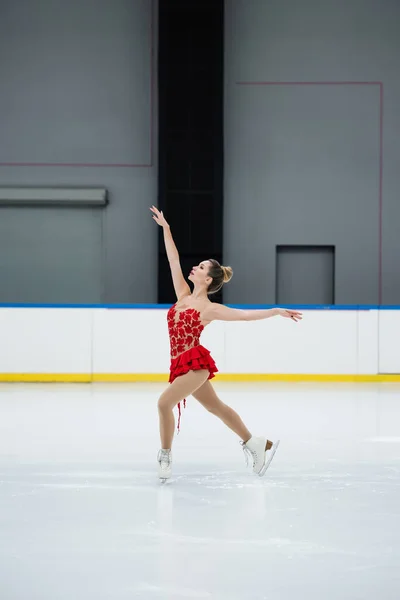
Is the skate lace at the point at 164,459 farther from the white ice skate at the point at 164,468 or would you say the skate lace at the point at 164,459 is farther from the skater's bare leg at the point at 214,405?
the skater's bare leg at the point at 214,405

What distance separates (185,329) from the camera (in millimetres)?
4359

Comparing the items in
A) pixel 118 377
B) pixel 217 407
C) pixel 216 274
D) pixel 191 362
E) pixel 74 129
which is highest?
pixel 74 129

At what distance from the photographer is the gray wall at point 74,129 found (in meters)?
13.8

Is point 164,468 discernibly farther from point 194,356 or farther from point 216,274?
point 216,274

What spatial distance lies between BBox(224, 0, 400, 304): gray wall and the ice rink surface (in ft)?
23.0

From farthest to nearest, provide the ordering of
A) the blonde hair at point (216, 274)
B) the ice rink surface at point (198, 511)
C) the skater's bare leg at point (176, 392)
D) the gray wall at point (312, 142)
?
the gray wall at point (312, 142)
the blonde hair at point (216, 274)
the skater's bare leg at point (176, 392)
the ice rink surface at point (198, 511)

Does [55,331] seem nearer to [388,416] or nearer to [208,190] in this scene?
[208,190]

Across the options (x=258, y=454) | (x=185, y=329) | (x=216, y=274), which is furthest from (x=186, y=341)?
(x=258, y=454)

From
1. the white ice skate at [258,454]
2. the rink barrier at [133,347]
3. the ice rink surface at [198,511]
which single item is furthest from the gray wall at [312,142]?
the white ice skate at [258,454]

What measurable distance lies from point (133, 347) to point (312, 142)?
562cm

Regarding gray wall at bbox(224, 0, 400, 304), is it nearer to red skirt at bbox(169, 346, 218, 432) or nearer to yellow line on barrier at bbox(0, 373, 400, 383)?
yellow line on barrier at bbox(0, 373, 400, 383)

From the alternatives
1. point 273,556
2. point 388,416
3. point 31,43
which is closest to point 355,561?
point 273,556

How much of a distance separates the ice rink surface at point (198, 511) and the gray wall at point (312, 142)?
23.0 ft

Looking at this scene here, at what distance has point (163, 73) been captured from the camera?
12.9 m
